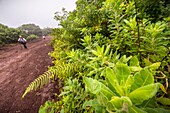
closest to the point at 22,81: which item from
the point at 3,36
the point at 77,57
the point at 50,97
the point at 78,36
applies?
the point at 50,97

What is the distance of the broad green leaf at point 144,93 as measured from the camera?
0.69 m

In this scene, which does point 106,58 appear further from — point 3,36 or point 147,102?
point 3,36

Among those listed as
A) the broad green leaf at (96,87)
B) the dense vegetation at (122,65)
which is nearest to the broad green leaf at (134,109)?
the dense vegetation at (122,65)

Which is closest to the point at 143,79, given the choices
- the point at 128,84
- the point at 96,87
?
the point at 128,84

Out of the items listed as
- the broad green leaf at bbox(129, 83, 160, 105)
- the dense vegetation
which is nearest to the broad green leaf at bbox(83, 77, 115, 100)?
the dense vegetation

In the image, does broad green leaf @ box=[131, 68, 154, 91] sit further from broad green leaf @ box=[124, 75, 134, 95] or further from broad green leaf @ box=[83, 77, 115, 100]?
broad green leaf @ box=[83, 77, 115, 100]

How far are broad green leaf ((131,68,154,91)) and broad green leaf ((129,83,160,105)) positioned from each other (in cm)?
5

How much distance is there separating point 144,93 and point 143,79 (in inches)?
3.2

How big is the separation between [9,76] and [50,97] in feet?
14.0

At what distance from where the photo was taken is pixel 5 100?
5371mm

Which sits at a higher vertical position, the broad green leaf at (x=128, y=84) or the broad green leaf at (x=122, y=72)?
the broad green leaf at (x=122, y=72)

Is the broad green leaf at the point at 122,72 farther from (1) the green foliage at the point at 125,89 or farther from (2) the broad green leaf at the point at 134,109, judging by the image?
(2) the broad green leaf at the point at 134,109

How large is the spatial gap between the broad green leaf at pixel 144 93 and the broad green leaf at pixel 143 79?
2.1 inches

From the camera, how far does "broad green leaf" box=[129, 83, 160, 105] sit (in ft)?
2.26
